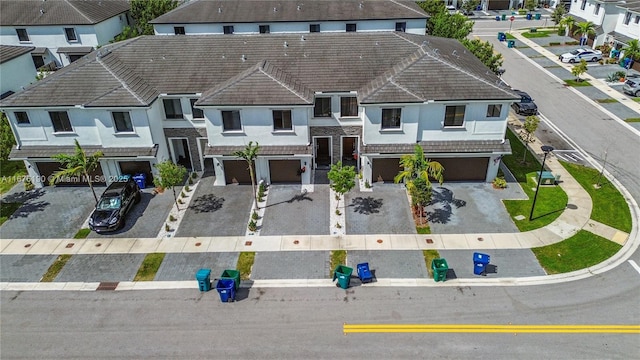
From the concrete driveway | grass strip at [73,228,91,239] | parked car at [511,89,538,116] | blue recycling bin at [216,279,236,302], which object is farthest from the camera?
parked car at [511,89,538,116]

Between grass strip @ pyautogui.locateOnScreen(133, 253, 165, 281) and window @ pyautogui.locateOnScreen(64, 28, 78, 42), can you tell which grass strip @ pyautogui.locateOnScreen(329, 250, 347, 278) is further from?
window @ pyautogui.locateOnScreen(64, 28, 78, 42)

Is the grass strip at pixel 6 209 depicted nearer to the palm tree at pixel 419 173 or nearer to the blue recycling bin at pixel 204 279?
the blue recycling bin at pixel 204 279

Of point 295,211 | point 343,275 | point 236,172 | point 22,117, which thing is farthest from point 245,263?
point 22,117

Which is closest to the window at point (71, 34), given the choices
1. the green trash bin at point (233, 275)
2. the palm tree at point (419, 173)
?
the green trash bin at point (233, 275)

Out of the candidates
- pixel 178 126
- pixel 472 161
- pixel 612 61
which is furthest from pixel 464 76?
pixel 612 61

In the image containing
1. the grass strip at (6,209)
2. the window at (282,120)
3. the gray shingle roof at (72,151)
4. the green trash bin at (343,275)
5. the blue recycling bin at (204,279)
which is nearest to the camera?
the green trash bin at (343,275)

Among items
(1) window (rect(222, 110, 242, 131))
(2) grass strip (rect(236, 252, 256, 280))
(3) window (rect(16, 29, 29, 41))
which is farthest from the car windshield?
(3) window (rect(16, 29, 29, 41))
